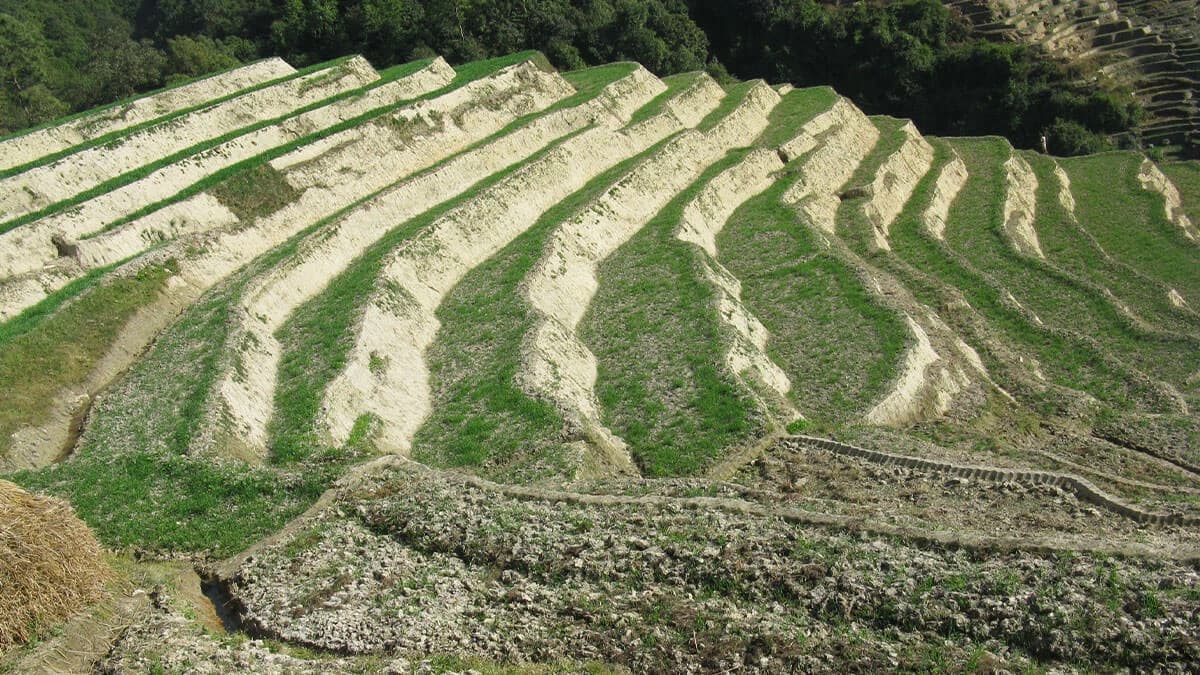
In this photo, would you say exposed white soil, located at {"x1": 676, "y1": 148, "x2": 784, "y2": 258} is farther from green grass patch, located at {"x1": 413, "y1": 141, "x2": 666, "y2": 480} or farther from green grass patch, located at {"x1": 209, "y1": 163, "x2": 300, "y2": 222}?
green grass patch, located at {"x1": 209, "y1": 163, "x2": 300, "y2": 222}

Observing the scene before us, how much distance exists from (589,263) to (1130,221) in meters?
39.8

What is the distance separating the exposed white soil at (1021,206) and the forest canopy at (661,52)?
15.5 metres

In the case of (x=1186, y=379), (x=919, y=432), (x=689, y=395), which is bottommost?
(x=1186, y=379)

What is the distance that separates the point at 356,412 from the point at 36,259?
19.4 m

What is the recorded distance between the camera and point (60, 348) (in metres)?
32.1

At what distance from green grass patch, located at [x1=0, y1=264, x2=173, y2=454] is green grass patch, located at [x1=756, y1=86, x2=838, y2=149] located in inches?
1734

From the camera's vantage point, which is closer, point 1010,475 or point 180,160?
point 1010,475

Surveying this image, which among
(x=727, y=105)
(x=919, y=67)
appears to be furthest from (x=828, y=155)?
(x=919, y=67)

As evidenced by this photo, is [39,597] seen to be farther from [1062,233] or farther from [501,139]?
[1062,233]

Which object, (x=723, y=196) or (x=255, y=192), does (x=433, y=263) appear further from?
(x=723, y=196)

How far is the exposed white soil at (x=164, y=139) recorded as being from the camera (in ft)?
144

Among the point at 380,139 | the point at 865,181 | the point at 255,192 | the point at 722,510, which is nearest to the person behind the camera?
the point at 722,510

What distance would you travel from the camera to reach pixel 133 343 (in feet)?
113

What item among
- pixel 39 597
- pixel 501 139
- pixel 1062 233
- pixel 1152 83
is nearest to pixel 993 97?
pixel 1152 83
